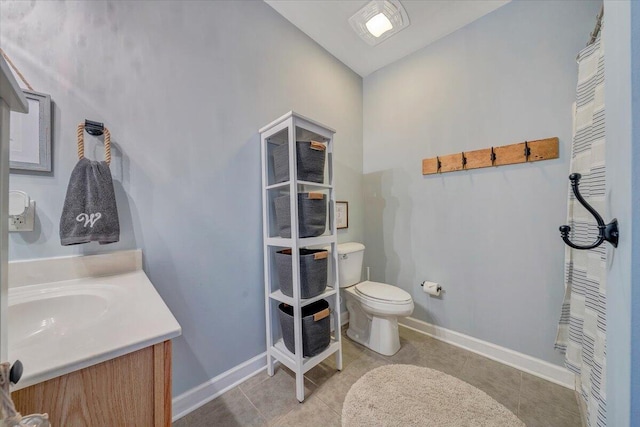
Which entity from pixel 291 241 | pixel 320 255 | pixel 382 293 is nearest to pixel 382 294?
pixel 382 293

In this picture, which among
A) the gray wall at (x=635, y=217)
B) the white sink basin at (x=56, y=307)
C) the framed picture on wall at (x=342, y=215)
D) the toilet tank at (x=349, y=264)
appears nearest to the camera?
the gray wall at (x=635, y=217)

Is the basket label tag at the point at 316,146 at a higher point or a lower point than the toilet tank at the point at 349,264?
higher

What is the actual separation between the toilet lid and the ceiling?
6.80 feet

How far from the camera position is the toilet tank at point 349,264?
75.5 inches

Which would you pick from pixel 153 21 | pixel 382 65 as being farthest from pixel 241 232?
pixel 382 65

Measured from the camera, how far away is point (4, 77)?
1.11 ft

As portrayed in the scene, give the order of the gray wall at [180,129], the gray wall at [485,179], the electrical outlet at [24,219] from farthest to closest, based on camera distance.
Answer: the gray wall at [485,179]
the gray wall at [180,129]
the electrical outlet at [24,219]

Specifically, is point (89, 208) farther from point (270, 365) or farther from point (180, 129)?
point (270, 365)

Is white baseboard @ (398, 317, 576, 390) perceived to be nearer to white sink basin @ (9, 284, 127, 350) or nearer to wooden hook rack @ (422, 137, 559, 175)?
wooden hook rack @ (422, 137, 559, 175)

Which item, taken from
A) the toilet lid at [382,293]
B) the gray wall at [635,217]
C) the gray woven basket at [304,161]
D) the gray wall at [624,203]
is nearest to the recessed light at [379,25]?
the gray woven basket at [304,161]

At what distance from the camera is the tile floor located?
119 centimetres

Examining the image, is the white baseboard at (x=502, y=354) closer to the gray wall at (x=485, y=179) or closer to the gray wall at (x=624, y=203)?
the gray wall at (x=485, y=179)

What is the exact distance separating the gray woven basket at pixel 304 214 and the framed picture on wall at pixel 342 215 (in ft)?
2.19

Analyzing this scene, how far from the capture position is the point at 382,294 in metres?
1.75
